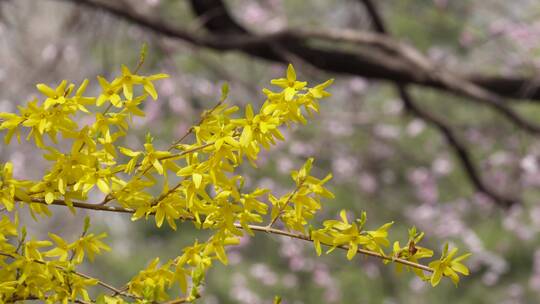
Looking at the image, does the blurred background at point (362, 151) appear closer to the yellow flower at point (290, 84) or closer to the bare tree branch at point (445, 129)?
the bare tree branch at point (445, 129)

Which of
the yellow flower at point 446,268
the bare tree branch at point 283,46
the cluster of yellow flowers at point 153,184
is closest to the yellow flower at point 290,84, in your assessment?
the cluster of yellow flowers at point 153,184

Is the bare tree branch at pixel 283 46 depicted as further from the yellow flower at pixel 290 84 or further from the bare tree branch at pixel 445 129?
the yellow flower at pixel 290 84

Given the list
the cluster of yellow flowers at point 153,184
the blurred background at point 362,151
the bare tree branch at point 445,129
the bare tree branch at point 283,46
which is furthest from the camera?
the blurred background at point 362,151

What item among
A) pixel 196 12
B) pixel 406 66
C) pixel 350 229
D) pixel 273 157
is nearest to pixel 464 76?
pixel 406 66

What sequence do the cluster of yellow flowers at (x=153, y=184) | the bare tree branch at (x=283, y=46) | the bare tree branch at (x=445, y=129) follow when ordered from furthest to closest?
the bare tree branch at (x=445, y=129)
the bare tree branch at (x=283, y=46)
the cluster of yellow flowers at (x=153, y=184)

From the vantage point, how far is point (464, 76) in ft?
10.9

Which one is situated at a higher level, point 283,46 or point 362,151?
point 283,46

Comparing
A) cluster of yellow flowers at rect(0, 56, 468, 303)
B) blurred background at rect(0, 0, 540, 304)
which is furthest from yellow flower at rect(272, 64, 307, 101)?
blurred background at rect(0, 0, 540, 304)

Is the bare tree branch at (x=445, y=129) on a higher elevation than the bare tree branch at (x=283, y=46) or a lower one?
lower

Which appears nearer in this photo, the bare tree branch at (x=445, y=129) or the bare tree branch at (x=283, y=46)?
the bare tree branch at (x=283, y=46)

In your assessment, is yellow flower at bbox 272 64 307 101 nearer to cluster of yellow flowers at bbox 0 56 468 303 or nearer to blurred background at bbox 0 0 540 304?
cluster of yellow flowers at bbox 0 56 468 303

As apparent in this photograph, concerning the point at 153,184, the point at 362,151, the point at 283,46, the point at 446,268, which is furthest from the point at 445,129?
the point at 153,184

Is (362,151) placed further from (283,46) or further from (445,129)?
(283,46)

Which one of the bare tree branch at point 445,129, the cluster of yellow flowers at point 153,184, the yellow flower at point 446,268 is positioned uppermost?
the cluster of yellow flowers at point 153,184
